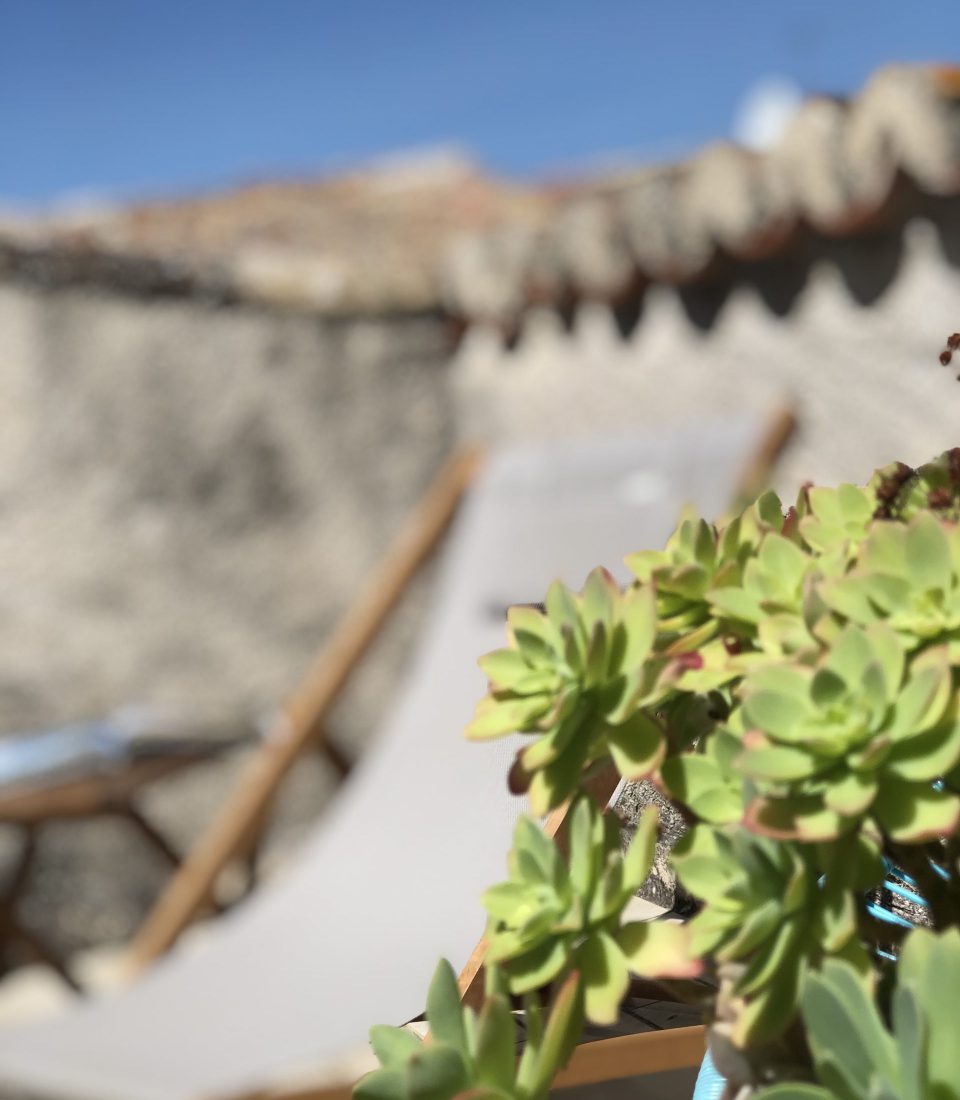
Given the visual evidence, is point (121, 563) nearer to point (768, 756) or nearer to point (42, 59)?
point (768, 756)

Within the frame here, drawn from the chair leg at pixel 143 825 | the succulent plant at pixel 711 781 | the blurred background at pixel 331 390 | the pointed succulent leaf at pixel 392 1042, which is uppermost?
the blurred background at pixel 331 390

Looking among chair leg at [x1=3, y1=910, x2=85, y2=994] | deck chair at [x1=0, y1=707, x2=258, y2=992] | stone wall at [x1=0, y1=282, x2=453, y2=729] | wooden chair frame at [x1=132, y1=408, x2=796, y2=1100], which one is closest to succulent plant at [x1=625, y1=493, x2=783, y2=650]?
wooden chair frame at [x1=132, y1=408, x2=796, y2=1100]

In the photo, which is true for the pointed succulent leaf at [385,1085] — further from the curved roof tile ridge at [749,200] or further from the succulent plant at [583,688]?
the curved roof tile ridge at [749,200]

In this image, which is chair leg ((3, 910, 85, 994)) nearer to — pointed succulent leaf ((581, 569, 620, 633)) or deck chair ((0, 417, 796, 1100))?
deck chair ((0, 417, 796, 1100))

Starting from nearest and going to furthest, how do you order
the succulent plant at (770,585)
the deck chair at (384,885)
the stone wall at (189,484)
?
the succulent plant at (770,585), the deck chair at (384,885), the stone wall at (189,484)

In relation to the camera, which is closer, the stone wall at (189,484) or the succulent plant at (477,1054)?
the succulent plant at (477,1054)

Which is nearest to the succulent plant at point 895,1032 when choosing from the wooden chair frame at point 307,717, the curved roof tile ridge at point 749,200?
the wooden chair frame at point 307,717
